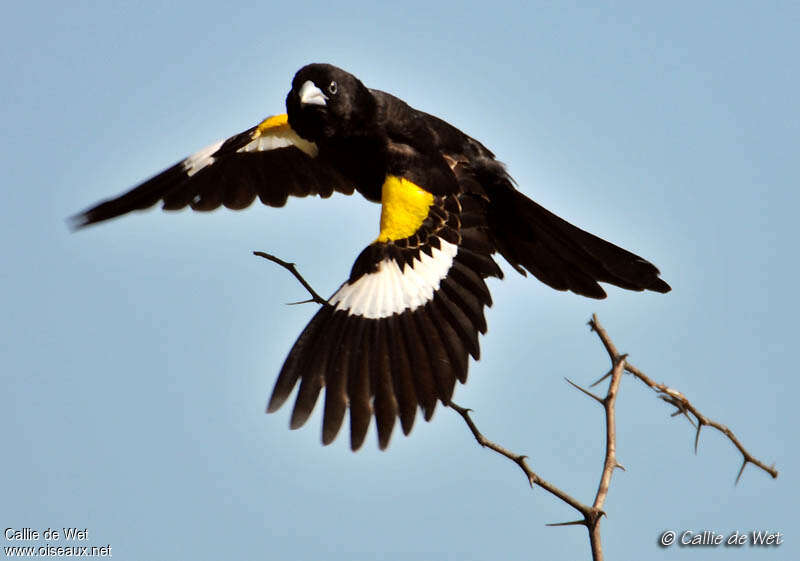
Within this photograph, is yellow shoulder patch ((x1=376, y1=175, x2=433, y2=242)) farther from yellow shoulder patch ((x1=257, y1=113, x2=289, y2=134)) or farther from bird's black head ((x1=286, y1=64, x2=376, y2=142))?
yellow shoulder patch ((x1=257, y1=113, x2=289, y2=134))

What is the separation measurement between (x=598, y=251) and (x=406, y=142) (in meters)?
0.97

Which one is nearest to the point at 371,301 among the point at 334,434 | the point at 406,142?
the point at 334,434

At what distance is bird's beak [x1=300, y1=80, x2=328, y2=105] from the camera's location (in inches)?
164

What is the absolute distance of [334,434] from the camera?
3.32 metres

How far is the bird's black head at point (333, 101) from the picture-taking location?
4188 mm

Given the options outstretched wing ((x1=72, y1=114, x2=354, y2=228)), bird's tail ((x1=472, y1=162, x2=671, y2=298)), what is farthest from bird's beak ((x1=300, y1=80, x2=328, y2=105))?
bird's tail ((x1=472, y1=162, x2=671, y2=298))

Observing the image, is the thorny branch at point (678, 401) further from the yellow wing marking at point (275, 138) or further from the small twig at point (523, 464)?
the yellow wing marking at point (275, 138)

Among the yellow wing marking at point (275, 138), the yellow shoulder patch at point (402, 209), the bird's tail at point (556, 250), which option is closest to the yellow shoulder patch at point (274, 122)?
the yellow wing marking at point (275, 138)

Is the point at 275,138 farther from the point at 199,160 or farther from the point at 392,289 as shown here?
the point at 392,289

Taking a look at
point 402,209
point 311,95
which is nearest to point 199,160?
point 311,95

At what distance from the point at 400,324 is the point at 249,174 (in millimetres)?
1611

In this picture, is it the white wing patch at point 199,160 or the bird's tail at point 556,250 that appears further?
the white wing patch at point 199,160

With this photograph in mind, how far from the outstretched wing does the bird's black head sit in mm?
502

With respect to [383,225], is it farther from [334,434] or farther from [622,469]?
[622,469]
